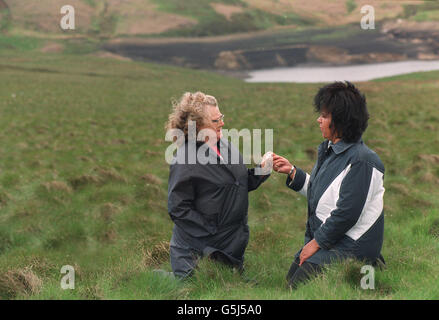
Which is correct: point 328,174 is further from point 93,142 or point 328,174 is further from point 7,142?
point 7,142

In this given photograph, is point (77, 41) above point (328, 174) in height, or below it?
above

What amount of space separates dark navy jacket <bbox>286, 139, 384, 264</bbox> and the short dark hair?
0.47ft

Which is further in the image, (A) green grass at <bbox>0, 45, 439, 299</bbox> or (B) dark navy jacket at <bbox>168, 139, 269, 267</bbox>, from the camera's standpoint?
(B) dark navy jacket at <bbox>168, 139, 269, 267</bbox>

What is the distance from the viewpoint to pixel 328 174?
166 inches

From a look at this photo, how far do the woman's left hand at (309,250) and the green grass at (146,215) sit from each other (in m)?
0.35

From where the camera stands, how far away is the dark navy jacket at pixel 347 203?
13.0ft

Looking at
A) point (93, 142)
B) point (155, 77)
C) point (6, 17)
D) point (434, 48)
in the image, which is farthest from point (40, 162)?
point (6, 17)

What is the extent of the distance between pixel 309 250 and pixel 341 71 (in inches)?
3325

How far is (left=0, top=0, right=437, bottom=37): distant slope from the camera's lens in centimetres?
13288

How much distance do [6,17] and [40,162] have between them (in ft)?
480

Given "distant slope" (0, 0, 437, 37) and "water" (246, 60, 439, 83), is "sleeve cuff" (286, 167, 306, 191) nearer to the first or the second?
"water" (246, 60, 439, 83)

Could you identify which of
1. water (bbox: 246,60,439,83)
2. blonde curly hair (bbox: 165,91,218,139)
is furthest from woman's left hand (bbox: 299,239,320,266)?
water (bbox: 246,60,439,83)

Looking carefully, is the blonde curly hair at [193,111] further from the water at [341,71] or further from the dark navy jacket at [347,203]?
the water at [341,71]

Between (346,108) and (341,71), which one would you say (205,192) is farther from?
(341,71)
